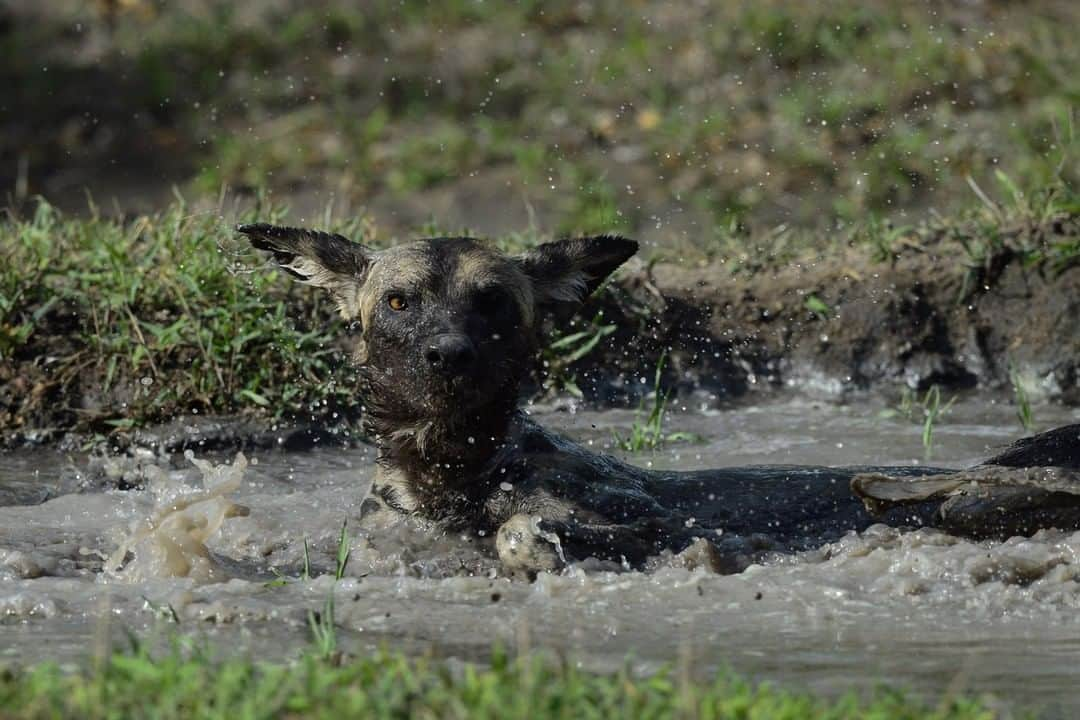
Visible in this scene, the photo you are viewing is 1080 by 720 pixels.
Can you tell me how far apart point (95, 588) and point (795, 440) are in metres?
3.22

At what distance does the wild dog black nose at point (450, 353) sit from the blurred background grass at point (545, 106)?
14.9ft

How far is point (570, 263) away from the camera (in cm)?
579

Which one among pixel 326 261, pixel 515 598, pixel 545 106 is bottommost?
pixel 515 598

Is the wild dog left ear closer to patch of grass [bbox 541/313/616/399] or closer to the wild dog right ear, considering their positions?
the wild dog right ear

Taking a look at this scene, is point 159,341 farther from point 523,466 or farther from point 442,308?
point 523,466

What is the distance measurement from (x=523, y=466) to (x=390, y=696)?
2350 mm

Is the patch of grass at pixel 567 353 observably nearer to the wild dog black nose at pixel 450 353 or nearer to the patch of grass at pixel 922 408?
the patch of grass at pixel 922 408

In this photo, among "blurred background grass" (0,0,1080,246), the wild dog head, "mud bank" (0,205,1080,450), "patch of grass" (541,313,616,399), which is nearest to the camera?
the wild dog head

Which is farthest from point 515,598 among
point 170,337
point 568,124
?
point 568,124

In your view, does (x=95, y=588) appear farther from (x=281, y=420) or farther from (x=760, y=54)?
(x=760, y=54)

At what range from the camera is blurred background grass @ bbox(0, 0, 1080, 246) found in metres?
10.6

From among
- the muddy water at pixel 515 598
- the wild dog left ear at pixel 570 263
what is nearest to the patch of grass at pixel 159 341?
the muddy water at pixel 515 598

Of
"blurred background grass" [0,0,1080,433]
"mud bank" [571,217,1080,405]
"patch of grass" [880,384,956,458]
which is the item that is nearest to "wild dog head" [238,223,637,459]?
"blurred background grass" [0,0,1080,433]

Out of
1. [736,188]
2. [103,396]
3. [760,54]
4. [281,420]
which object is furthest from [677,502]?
[760,54]
